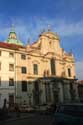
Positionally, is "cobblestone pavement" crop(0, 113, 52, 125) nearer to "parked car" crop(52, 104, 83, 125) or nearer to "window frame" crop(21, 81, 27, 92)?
"parked car" crop(52, 104, 83, 125)

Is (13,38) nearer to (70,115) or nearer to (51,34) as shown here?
(51,34)

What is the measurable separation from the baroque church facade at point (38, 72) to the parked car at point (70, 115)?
32247 mm

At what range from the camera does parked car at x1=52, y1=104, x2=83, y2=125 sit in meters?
10.3

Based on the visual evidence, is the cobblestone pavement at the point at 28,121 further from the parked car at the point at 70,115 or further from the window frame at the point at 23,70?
the window frame at the point at 23,70

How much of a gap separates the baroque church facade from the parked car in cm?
3225

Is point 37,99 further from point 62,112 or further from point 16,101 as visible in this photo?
point 62,112

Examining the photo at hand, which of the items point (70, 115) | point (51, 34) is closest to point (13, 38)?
point (51, 34)

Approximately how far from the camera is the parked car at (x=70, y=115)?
33.8ft

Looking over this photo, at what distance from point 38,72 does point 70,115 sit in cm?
3909

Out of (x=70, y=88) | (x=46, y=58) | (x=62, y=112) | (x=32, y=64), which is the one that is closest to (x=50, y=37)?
(x=46, y=58)

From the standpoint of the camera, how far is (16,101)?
146 feet

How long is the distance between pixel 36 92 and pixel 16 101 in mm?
5325

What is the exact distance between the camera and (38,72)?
49688 millimetres

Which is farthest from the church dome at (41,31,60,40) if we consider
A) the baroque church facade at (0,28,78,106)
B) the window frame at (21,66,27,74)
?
the window frame at (21,66,27,74)
